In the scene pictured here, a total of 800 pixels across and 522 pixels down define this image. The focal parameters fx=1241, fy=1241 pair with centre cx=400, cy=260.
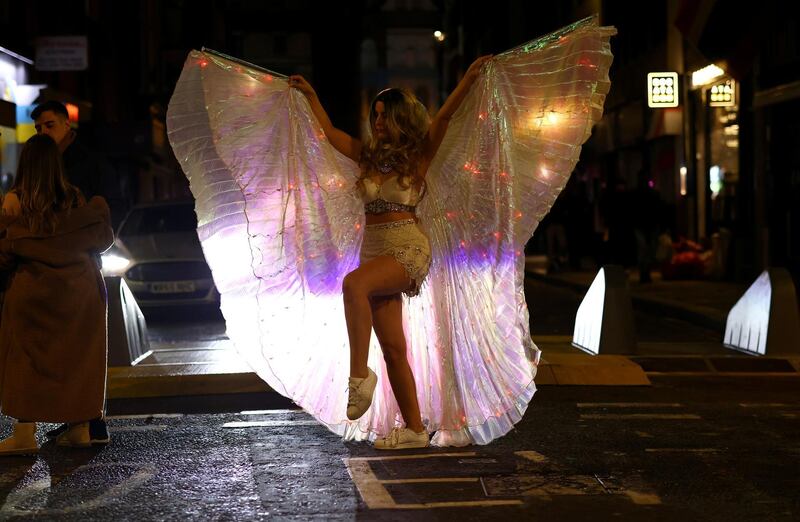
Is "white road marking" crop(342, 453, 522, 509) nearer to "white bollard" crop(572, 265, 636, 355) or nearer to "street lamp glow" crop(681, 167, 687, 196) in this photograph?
"white bollard" crop(572, 265, 636, 355)

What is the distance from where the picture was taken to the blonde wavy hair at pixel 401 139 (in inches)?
244

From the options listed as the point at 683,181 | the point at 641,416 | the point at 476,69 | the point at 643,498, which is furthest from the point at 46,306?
the point at 683,181

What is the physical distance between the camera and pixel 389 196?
6.21 m

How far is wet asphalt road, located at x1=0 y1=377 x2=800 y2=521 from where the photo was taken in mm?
5125

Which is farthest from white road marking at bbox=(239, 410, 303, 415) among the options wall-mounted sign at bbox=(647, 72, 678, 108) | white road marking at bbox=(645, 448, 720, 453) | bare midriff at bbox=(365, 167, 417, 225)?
wall-mounted sign at bbox=(647, 72, 678, 108)

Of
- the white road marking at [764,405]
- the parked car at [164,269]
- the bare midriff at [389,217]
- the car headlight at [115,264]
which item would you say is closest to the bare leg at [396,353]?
the bare midriff at [389,217]

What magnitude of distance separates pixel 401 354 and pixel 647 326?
9.05 metres

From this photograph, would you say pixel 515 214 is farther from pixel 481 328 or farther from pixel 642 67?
pixel 642 67

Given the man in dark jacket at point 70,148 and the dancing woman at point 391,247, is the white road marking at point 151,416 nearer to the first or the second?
the man in dark jacket at point 70,148

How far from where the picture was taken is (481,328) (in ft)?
21.2

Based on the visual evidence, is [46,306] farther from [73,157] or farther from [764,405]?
[764,405]

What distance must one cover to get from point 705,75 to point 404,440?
20798mm

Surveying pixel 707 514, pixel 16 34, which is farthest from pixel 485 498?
pixel 16 34

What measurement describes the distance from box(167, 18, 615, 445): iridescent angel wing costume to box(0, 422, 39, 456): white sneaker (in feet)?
3.88
